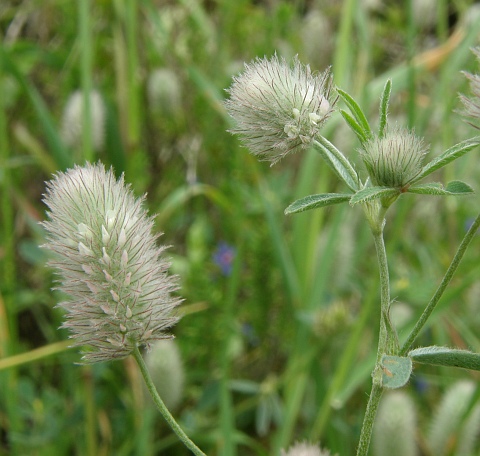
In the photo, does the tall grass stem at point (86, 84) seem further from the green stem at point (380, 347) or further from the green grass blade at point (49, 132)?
the green stem at point (380, 347)

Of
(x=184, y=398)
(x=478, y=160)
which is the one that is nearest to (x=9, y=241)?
(x=184, y=398)

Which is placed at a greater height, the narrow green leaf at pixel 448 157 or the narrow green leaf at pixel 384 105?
the narrow green leaf at pixel 384 105

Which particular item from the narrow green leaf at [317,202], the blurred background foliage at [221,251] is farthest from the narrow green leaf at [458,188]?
the blurred background foliage at [221,251]

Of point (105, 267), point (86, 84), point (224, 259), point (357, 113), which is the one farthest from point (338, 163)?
point (224, 259)

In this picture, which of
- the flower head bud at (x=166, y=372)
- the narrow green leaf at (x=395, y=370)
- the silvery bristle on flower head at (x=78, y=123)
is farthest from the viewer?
the silvery bristle on flower head at (x=78, y=123)

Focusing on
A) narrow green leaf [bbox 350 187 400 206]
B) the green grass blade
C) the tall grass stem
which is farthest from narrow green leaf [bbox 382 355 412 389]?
the green grass blade

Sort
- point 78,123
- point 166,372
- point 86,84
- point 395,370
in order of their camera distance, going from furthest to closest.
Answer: point 78,123 → point 86,84 → point 166,372 → point 395,370

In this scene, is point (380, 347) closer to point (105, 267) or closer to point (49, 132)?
point (105, 267)
